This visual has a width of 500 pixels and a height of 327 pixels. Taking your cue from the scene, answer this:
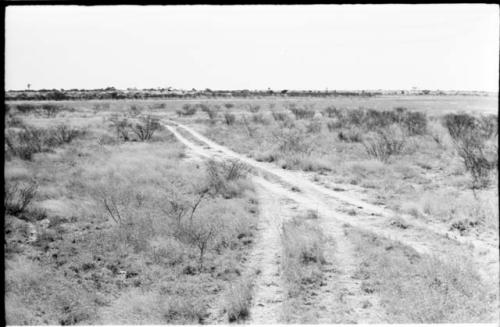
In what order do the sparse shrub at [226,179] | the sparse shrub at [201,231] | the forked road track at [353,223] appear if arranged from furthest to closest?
the sparse shrub at [226,179], the sparse shrub at [201,231], the forked road track at [353,223]

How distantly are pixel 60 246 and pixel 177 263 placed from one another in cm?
216

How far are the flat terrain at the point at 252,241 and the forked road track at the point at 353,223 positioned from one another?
0.12 ft

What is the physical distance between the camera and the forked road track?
6590 millimetres

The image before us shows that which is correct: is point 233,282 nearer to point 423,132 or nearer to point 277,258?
point 277,258

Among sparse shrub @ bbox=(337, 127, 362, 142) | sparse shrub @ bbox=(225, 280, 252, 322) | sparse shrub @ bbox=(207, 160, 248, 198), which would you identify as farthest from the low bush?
sparse shrub @ bbox=(225, 280, 252, 322)

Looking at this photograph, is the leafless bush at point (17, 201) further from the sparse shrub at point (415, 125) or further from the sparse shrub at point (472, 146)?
the sparse shrub at point (415, 125)

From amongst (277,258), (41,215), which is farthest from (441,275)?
(41,215)

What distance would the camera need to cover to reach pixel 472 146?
1541 centimetres

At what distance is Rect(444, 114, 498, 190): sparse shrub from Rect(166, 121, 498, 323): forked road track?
10.4ft

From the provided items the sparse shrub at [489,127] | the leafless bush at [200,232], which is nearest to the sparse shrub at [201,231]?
A: the leafless bush at [200,232]

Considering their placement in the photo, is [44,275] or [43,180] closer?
[44,275]

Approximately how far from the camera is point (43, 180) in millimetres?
12039

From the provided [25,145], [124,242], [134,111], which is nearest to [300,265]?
[124,242]

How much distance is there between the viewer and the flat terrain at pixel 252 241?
5312mm
